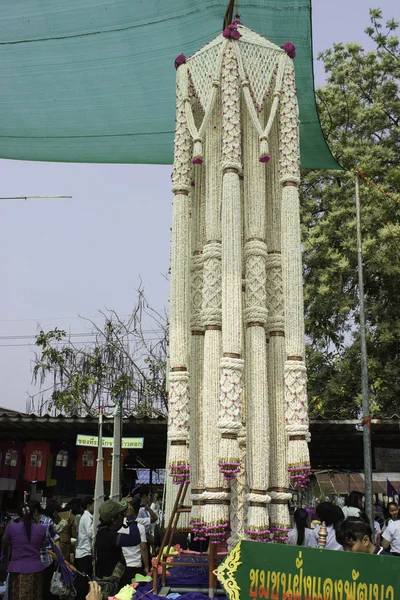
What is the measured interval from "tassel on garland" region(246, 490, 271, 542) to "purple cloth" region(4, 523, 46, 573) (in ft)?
7.82

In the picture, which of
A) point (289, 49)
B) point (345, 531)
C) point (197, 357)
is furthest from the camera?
point (289, 49)

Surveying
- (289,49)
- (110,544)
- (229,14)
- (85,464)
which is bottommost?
(110,544)

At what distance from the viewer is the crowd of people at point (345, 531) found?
121 inches

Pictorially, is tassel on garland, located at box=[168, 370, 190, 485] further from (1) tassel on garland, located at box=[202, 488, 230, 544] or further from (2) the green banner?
(2) the green banner

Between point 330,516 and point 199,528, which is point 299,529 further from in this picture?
point 199,528

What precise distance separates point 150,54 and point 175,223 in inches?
70.8

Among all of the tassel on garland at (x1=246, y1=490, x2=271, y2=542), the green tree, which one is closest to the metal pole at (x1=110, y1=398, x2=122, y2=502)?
the tassel on garland at (x1=246, y1=490, x2=271, y2=542)

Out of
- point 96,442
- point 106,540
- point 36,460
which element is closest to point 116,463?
point 96,442

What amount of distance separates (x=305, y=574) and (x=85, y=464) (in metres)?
8.97

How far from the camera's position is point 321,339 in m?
14.9

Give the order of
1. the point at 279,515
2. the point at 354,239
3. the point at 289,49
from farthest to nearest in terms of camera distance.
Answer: the point at 354,239 < the point at 289,49 < the point at 279,515

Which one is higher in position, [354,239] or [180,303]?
[354,239]

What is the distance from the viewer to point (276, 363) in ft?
14.2

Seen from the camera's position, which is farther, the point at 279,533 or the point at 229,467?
the point at 279,533
